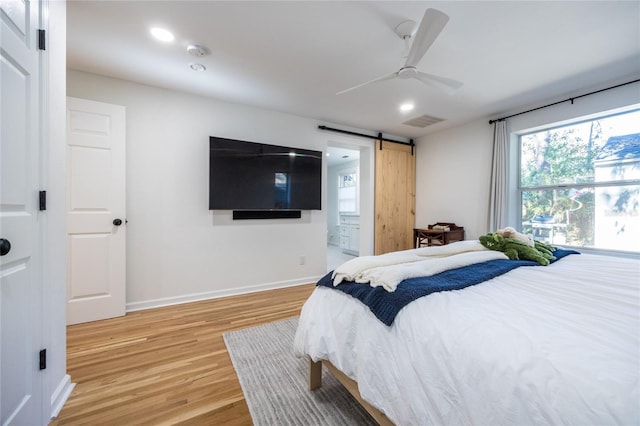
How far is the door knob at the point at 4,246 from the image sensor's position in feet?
3.03

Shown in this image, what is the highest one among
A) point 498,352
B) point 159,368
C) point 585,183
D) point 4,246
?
point 585,183

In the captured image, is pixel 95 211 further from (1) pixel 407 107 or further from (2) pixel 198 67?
(1) pixel 407 107

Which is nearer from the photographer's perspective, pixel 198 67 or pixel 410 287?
pixel 410 287

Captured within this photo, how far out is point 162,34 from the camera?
1.95m

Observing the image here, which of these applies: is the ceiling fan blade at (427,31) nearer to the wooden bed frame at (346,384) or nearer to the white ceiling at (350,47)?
the white ceiling at (350,47)

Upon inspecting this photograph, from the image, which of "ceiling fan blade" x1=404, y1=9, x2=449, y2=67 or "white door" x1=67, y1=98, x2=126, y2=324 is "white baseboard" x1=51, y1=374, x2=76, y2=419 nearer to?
"white door" x1=67, y1=98, x2=126, y2=324

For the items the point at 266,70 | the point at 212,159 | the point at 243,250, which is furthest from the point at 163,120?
the point at 243,250

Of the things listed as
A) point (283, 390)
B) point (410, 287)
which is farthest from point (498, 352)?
point (283, 390)

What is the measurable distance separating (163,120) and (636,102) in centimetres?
483

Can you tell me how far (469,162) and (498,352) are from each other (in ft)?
12.2

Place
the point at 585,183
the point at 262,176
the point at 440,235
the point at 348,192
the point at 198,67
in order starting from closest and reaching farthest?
1. the point at 198,67
2. the point at 585,183
3. the point at 262,176
4. the point at 440,235
5. the point at 348,192

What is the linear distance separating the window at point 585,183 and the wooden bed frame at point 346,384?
332 centimetres

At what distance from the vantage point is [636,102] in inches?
95.5

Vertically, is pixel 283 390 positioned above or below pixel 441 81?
below
